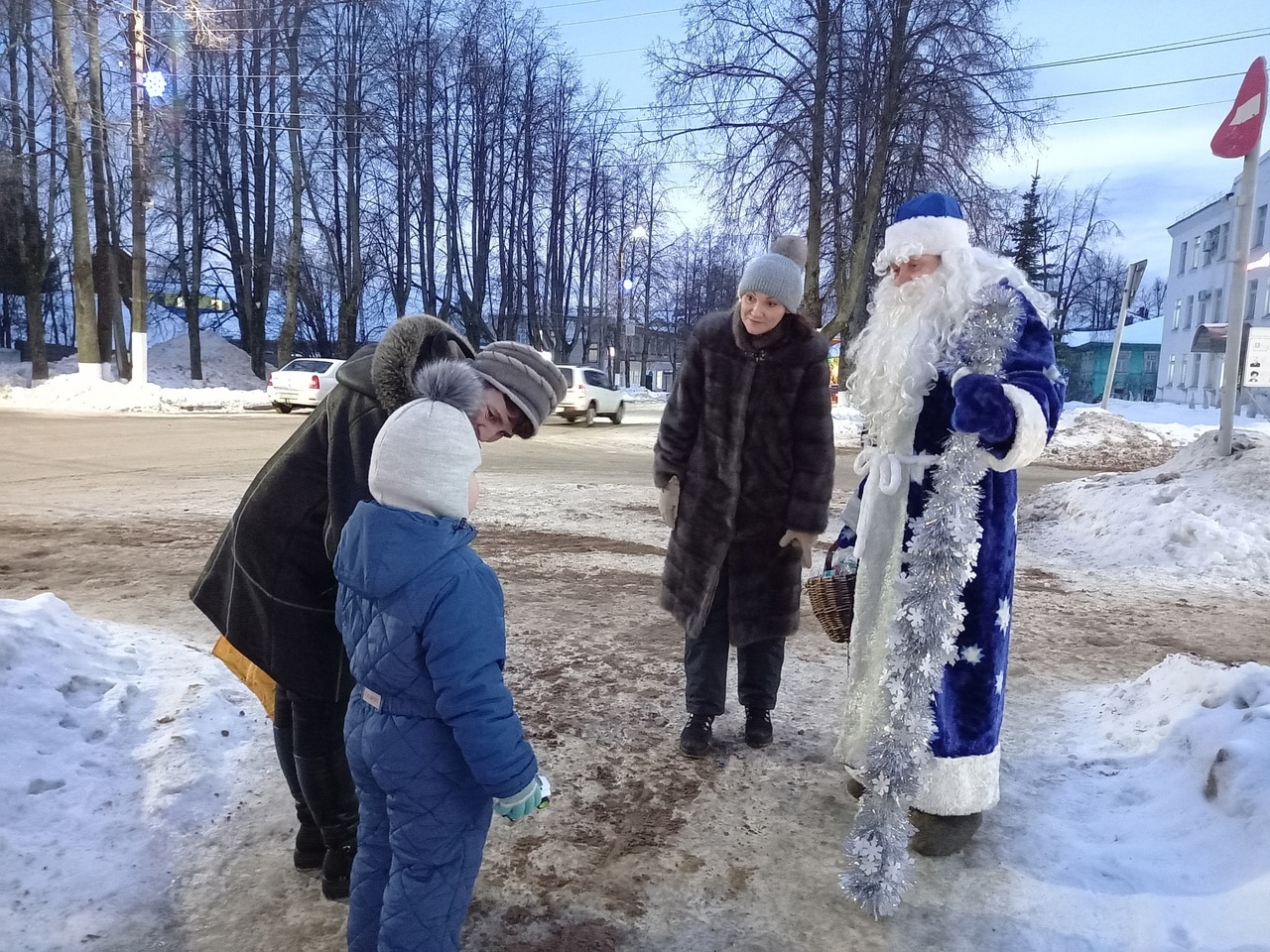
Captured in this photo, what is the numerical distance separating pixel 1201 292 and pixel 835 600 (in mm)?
41900

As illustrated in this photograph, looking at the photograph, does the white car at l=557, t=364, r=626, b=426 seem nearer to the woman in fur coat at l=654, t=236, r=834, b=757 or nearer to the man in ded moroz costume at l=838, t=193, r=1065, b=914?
the woman in fur coat at l=654, t=236, r=834, b=757

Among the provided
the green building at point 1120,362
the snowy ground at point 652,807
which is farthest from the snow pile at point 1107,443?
the green building at point 1120,362

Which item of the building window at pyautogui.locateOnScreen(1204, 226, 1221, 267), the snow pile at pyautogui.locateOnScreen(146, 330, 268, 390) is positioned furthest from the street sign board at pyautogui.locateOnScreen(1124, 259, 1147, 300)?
the building window at pyautogui.locateOnScreen(1204, 226, 1221, 267)

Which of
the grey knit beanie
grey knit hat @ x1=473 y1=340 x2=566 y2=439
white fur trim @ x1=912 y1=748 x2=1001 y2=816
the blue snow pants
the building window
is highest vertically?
the building window

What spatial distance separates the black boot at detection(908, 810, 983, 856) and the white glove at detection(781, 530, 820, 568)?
2.94ft

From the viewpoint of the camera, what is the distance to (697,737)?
3062 mm

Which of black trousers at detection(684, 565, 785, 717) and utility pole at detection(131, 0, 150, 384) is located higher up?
utility pole at detection(131, 0, 150, 384)

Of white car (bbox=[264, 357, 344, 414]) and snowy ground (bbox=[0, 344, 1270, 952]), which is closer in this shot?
snowy ground (bbox=[0, 344, 1270, 952])

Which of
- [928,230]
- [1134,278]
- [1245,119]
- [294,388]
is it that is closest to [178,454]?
[294,388]

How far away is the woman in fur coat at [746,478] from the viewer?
9.59 ft

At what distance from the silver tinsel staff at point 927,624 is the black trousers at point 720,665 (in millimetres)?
871

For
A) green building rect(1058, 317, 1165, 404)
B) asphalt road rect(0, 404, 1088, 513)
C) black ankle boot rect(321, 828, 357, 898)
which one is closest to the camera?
black ankle boot rect(321, 828, 357, 898)

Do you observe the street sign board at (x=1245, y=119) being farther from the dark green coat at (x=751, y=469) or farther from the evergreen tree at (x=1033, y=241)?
the evergreen tree at (x=1033, y=241)

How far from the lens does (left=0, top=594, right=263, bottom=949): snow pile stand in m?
2.10
